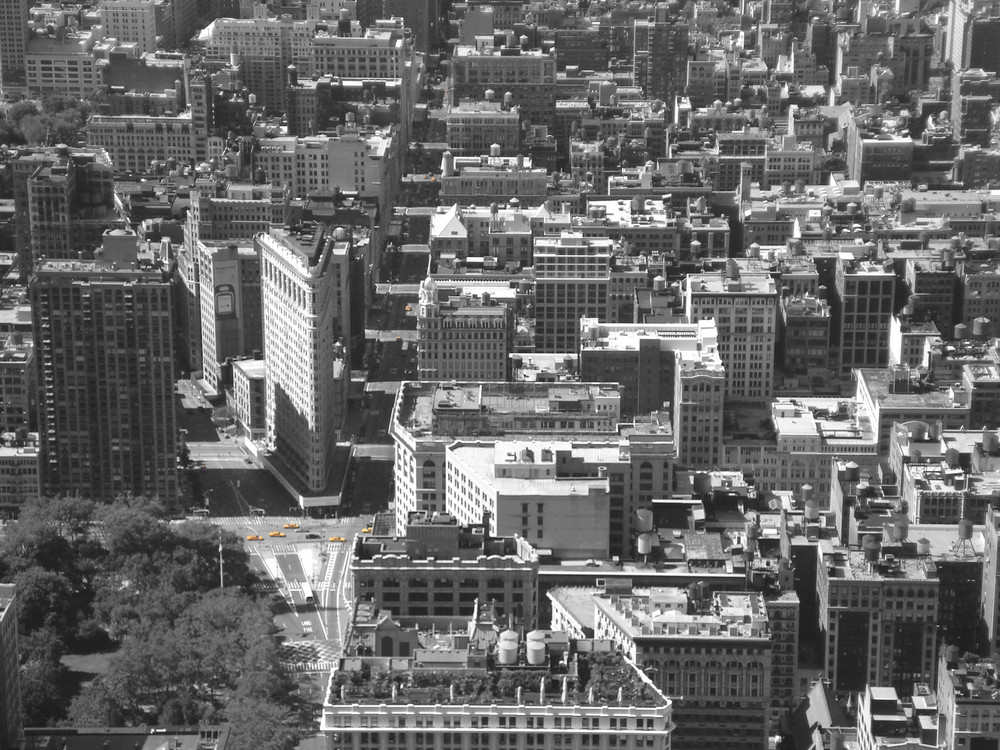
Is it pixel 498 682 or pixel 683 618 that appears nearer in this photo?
pixel 498 682

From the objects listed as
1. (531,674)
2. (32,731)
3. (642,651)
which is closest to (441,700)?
Answer: (531,674)

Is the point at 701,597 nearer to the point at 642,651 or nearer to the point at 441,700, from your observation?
the point at 642,651

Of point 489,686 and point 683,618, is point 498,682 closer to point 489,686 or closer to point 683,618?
point 489,686

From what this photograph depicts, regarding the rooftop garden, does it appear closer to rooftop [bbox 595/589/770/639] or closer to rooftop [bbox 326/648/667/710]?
rooftop [bbox 326/648/667/710]

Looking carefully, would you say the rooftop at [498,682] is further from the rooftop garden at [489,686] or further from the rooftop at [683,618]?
the rooftop at [683,618]

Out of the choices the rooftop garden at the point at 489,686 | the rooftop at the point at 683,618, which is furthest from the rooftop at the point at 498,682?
the rooftop at the point at 683,618

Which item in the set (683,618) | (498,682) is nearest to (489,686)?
(498,682)

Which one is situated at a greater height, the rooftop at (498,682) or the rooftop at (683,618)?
the rooftop at (498,682)

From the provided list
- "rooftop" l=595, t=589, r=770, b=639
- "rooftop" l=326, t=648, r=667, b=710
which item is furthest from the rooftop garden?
"rooftop" l=595, t=589, r=770, b=639
